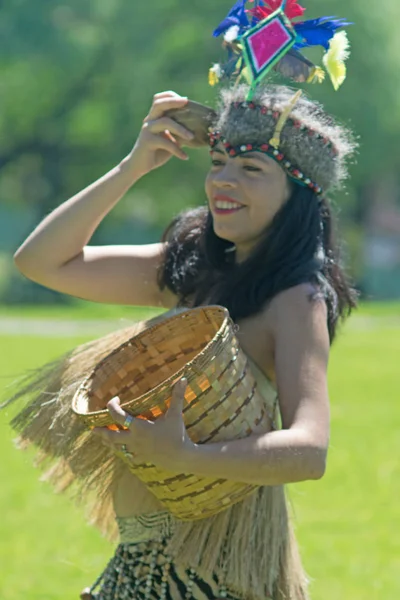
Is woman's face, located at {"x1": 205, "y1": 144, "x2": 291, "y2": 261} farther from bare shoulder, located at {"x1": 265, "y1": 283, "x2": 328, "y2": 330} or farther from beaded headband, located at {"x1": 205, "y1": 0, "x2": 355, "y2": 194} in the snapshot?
bare shoulder, located at {"x1": 265, "y1": 283, "x2": 328, "y2": 330}

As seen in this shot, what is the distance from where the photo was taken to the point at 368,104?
942 inches

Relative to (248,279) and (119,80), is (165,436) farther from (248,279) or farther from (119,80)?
(119,80)

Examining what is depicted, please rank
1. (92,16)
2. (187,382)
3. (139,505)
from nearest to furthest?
(187,382)
(139,505)
(92,16)

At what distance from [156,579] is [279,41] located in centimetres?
127

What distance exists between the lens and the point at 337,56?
2.57m

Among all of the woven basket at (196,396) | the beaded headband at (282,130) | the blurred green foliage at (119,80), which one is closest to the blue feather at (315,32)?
the beaded headband at (282,130)

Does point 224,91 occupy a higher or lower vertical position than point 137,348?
higher

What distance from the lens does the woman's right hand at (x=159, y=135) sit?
2.63 metres

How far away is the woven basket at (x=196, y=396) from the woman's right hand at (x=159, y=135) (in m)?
0.46

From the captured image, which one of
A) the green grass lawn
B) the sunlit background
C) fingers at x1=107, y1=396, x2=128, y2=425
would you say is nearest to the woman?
fingers at x1=107, y1=396, x2=128, y2=425

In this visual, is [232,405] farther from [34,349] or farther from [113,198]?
[34,349]

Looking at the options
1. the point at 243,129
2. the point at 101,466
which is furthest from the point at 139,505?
the point at 243,129

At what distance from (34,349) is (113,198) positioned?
10239 millimetres

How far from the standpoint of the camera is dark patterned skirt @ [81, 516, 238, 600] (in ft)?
7.95
